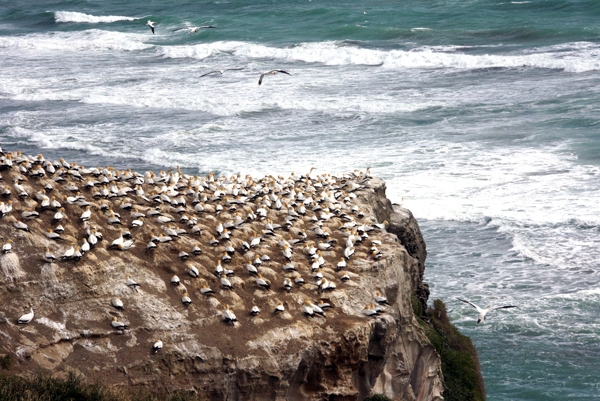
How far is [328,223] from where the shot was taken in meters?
17.5

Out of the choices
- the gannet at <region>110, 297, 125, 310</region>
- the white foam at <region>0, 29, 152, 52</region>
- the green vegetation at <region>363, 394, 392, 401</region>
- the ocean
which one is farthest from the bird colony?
the white foam at <region>0, 29, 152, 52</region>

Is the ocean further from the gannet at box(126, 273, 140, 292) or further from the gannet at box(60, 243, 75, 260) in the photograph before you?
the gannet at box(60, 243, 75, 260)

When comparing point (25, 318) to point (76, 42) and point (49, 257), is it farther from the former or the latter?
point (76, 42)

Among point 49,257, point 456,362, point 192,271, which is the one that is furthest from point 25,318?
point 456,362

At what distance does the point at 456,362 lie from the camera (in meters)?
17.9

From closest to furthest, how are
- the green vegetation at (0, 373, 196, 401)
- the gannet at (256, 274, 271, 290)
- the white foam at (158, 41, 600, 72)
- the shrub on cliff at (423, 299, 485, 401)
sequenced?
the green vegetation at (0, 373, 196, 401), the gannet at (256, 274, 271, 290), the shrub on cliff at (423, 299, 485, 401), the white foam at (158, 41, 600, 72)

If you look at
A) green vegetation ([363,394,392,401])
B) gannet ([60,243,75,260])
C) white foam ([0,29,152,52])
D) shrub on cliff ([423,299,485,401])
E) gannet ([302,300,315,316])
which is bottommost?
shrub on cliff ([423,299,485,401])

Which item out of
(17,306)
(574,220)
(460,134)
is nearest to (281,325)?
(17,306)

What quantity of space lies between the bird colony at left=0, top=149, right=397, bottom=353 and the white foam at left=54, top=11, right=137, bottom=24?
68.7 m

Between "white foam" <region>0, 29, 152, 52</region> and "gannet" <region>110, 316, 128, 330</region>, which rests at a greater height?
"white foam" <region>0, 29, 152, 52</region>

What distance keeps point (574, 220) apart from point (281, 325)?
58.8 feet

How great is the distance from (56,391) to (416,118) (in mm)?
34241

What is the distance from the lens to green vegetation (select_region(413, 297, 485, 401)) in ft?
56.4

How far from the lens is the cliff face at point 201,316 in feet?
39.7
